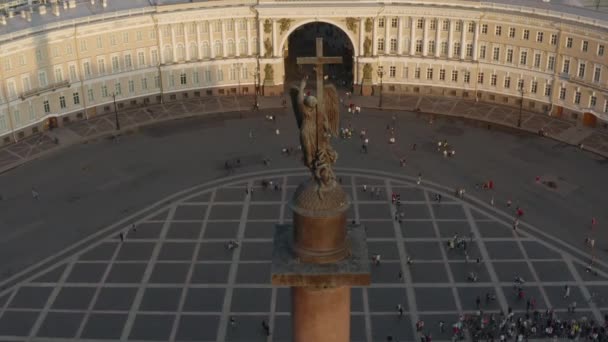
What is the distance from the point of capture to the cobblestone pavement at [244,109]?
4311 inches

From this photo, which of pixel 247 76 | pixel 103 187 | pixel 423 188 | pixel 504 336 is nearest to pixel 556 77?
pixel 423 188

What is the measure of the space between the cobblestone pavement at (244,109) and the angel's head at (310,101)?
8557 centimetres

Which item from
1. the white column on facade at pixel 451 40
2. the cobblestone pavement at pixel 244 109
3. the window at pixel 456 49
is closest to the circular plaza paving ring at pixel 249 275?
the cobblestone pavement at pixel 244 109

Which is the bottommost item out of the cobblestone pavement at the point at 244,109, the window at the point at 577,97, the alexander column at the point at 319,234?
the cobblestone pavement at the point at 244,109

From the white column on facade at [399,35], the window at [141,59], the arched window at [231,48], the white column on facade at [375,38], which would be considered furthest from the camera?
the arched window at [231,48]

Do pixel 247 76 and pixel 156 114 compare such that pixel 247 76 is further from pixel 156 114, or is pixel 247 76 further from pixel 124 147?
pixel 124 147

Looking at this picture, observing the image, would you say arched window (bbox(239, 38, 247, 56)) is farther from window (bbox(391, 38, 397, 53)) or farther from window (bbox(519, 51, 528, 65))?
window (bbox(519, 51, 528, 65))

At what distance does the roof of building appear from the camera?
4387 inches

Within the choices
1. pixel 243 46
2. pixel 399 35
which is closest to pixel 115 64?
pixel 243 46

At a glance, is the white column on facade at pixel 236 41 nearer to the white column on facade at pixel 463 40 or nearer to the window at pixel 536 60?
the white column on facade at pixel 463 40

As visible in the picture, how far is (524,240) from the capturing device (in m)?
87.6

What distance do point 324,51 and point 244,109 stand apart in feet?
76.7

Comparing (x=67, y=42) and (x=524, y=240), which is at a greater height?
(x=67, y=42)

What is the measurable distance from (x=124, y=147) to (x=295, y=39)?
46.1 metres
